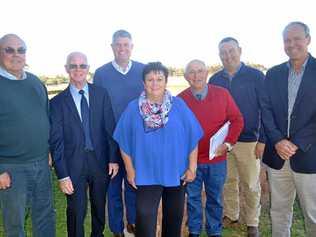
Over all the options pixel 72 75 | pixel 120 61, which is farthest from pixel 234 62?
pixel 72 75

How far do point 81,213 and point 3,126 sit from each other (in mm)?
1249

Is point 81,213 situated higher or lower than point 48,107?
lower

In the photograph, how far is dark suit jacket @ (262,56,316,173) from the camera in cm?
402

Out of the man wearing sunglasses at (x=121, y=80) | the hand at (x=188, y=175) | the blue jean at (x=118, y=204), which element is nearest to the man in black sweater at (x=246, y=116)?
the man wearing sunglasses at (x=121, y=80)

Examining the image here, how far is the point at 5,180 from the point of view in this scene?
398 centimetres

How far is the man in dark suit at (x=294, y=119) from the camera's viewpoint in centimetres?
404

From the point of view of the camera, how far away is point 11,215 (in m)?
4.13

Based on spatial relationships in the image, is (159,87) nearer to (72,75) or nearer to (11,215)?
(72,75)

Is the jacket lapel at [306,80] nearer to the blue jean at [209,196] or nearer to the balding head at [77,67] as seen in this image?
the blue jean at [209,196]

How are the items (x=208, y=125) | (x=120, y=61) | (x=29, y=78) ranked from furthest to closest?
(x=120, y=61)
(x=208, y=125)
(x=29, y=78)

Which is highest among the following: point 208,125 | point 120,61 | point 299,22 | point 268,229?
point 299,22

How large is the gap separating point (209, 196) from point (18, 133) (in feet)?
7.55

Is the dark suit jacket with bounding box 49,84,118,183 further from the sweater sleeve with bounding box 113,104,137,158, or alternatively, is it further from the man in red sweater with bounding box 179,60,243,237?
the man in red sweater with bounding box 179,60,243,237

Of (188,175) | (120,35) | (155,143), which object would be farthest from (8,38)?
(188,175)
